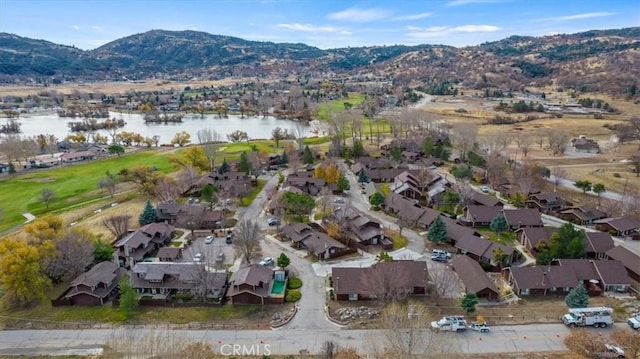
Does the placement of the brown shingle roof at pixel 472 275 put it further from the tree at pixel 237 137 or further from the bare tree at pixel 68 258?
the tree at pixel 237 137

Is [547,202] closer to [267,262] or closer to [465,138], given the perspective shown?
[465,138]

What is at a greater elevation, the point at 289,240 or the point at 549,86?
the point at 549,86

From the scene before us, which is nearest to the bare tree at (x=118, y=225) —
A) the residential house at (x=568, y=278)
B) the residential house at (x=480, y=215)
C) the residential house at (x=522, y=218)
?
the residential house at (x=480, y=215)

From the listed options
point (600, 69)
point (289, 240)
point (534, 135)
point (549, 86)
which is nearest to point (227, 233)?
point (289, 240)

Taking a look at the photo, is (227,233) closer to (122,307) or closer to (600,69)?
(122,307)

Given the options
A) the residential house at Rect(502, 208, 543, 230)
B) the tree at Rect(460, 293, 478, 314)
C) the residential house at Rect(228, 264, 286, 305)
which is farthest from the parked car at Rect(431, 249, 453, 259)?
the residential house at Rect(228, 264, 286, 305)

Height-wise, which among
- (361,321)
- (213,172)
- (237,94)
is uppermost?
(237,94)
